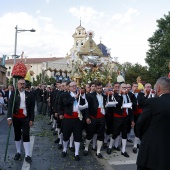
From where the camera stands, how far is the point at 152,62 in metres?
39.0

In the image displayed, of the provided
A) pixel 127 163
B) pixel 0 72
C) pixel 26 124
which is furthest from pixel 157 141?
pixel 0 72

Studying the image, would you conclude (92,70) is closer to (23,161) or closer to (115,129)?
(115,129)

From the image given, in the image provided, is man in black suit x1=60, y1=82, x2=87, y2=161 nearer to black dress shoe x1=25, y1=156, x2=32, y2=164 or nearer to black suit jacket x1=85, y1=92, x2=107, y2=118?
black suit jacket x1=85, y1=92, x2=107, y2=118

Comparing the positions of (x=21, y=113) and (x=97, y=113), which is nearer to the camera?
(x=21, y=113)

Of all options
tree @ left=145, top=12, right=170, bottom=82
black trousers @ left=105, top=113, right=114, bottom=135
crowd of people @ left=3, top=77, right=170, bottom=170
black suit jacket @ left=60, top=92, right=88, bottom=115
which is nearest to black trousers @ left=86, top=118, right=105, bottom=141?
crowd of people @ left=3, top=77, right=170, bottom=170

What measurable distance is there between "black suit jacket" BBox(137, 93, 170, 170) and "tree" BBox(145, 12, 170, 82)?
32864 mm

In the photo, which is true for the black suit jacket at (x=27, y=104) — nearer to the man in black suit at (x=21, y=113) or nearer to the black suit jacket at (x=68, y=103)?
the man in black suit at (x=21, y=113)

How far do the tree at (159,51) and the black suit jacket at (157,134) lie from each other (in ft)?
108

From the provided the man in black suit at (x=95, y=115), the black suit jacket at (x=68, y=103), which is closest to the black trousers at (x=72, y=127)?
the black suit jacket at (x=68, y=103)

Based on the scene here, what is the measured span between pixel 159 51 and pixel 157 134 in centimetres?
3612

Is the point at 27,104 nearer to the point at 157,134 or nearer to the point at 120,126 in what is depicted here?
the point at 120,126

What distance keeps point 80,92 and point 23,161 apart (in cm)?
243

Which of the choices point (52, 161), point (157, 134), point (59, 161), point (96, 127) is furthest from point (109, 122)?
point (157, 134)

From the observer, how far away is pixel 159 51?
38.7 meters
